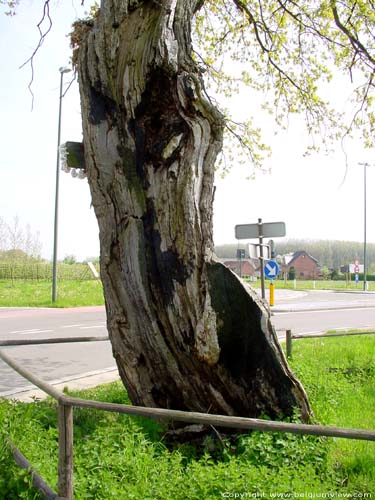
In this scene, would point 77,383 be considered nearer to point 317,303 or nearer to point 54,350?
point 54,350

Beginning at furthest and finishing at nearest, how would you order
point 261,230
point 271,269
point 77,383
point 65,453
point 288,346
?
point 271,269, point 261,230, point 77,383, point 288,346, point 65,453

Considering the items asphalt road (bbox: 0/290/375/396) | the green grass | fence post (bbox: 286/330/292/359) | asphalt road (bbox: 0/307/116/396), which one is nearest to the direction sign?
asphalt road (bbox: 0/290/375/396)

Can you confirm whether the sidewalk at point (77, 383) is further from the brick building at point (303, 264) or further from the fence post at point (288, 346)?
the brick building at point (303, 264)

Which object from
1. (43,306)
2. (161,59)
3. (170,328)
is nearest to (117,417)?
(170,328)

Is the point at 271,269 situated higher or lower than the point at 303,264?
higher

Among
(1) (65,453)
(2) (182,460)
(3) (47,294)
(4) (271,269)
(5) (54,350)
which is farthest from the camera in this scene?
(3) (47,294)

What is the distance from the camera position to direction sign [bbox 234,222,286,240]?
10.3 m

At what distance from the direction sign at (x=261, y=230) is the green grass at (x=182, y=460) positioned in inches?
233

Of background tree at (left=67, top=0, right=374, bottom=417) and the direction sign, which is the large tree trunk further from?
the direction sign

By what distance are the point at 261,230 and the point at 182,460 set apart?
7228 mm

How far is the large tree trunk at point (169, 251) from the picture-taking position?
3885 mm

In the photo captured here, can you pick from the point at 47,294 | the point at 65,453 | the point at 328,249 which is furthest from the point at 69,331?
the point at 328,249

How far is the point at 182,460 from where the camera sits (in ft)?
11.9

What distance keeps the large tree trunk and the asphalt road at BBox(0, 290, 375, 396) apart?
3.50m
